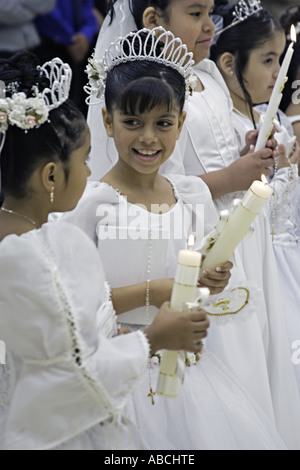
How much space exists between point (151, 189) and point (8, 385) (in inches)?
30.3

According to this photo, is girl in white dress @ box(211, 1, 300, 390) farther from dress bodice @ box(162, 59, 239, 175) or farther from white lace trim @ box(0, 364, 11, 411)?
white lace trim @ box(0, 364, 11, 411)

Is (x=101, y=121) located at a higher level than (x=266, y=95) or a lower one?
lower

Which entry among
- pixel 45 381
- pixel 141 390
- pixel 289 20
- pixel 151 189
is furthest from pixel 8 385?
pixel 289 20

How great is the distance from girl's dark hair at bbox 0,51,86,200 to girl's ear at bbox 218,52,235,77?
1450 millimetres

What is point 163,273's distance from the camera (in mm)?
1877

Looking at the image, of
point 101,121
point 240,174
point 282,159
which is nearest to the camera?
point 240,174

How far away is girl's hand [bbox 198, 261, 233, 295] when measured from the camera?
171cm

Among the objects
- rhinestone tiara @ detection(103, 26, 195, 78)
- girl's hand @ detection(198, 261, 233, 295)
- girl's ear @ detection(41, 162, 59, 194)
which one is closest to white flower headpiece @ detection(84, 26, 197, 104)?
rhinestone tiara @ detection(103, 26, 195, 78)

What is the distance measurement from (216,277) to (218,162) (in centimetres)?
92

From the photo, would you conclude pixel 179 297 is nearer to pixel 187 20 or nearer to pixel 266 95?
pixel 187 20

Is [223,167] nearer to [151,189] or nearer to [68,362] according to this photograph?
[151,189]

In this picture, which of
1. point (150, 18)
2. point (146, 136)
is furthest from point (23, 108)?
point (150, 18)

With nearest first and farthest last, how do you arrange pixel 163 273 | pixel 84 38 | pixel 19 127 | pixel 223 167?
pixel 19 127
pixel 163 273
pixel 223 167
pixel 84 38

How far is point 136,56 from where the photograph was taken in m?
2.08
